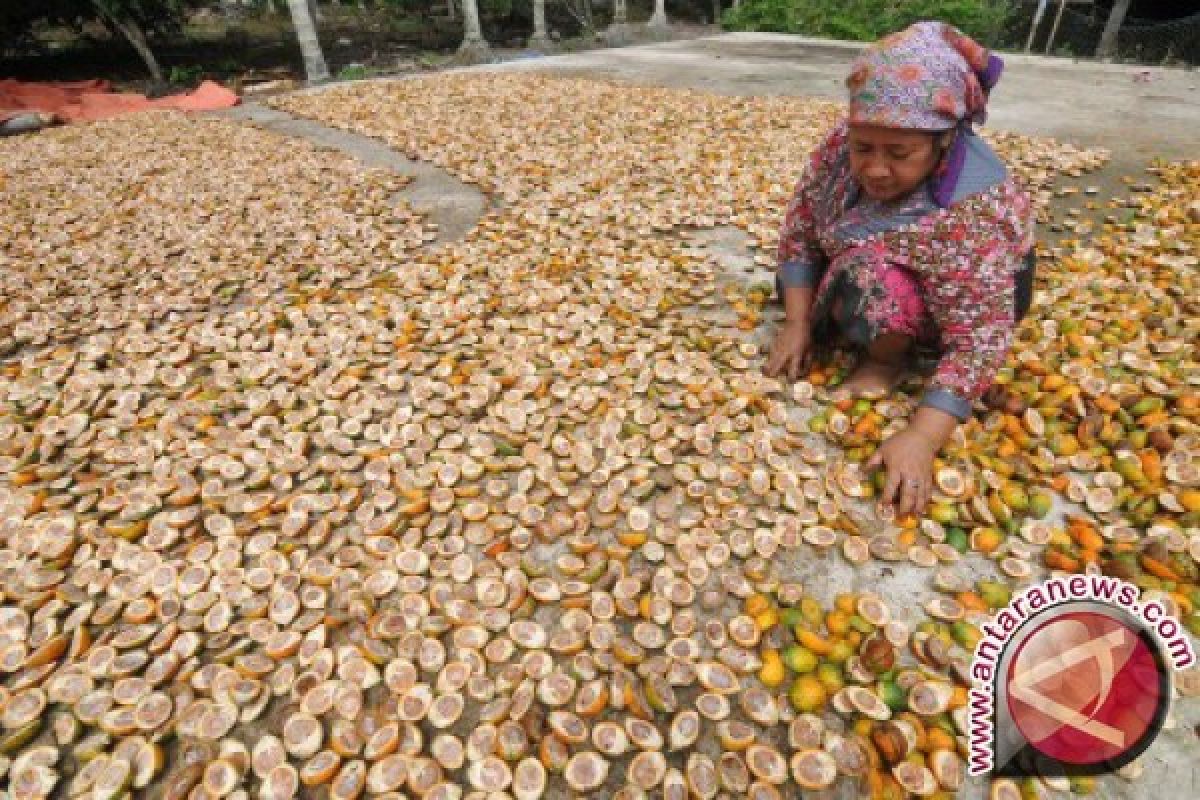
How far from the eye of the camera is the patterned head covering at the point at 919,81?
170cm

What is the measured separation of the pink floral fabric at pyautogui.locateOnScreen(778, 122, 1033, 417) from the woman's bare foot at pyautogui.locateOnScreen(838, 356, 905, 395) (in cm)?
16

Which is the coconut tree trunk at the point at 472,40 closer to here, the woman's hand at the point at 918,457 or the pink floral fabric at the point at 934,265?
the pink floral fabric at the point at 934,265

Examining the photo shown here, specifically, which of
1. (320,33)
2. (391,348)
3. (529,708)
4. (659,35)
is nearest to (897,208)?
(529,708)

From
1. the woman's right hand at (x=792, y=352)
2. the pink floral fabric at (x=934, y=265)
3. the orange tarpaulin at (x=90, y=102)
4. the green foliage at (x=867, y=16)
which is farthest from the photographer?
the green foliage at (x=867, y=16)

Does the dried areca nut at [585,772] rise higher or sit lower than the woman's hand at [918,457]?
lower

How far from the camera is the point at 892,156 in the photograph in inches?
72.2

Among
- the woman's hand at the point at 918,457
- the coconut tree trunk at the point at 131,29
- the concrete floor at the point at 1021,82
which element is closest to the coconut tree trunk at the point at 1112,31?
the concrete floor at the point at 1021,82

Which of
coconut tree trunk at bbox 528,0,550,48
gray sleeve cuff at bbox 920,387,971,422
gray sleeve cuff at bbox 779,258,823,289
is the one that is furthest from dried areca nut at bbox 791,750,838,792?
coconut tree trunk at bbox 528,0,550,48

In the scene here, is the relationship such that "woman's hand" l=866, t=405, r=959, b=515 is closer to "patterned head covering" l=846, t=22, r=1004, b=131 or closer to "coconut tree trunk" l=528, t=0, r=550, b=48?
"patterned head covering" l=846, t=22, r=1004, b=131

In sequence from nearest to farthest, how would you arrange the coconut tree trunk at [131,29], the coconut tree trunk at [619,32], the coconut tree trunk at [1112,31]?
the coconut tree trunk at [131,29] → the coconut tree trunk at [1112,31] → the coconut tree trunk at [619,32]

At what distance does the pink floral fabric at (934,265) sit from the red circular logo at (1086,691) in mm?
766

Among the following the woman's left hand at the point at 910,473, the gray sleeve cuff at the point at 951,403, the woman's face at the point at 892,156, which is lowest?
the woman's left hand at the point at 910,473

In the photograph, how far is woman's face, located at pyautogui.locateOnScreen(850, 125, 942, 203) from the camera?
1778 millimetres

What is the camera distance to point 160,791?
151cm
